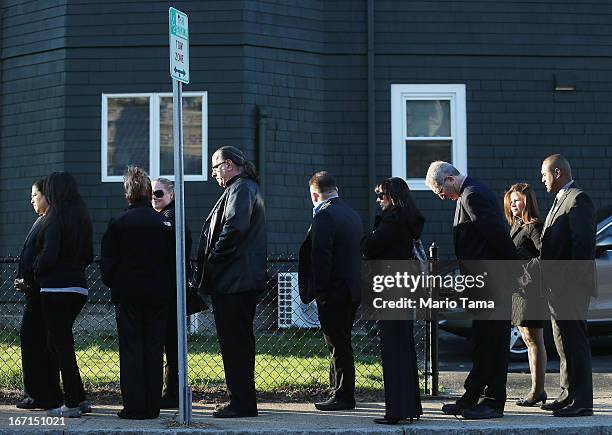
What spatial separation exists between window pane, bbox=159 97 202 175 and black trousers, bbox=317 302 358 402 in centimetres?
644

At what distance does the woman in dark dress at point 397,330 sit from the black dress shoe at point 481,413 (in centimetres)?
39

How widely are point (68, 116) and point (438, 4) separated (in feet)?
17.7

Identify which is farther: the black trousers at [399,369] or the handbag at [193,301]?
the handbag at [193,301]

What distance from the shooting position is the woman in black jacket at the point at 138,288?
7355mm

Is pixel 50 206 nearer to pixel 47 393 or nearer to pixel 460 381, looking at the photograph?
pixel 47 393

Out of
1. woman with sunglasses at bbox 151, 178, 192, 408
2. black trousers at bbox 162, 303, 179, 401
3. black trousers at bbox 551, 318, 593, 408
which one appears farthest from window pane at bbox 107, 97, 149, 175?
black trousers at bbox 551, 318, 593, 408

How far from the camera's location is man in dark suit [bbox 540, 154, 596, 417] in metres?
7.36

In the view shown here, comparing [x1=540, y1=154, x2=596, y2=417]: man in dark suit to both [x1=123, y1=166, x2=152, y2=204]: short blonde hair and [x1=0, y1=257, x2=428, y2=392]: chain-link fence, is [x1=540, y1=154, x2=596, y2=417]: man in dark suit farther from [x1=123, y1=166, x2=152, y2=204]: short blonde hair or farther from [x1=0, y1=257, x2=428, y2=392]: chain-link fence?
[x1=123, y1=166, x2=152, y2=204]: short blonde hair

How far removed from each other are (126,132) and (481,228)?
26.1ft

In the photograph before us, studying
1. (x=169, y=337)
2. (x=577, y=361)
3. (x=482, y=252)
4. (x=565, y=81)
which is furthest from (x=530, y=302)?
(x=565, y=81)

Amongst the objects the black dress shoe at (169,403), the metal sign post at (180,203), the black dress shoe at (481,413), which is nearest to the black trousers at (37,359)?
the black dress shoe at (169,403)

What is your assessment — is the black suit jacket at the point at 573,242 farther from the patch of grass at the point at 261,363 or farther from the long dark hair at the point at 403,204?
the patch of grass at the point at 261,363

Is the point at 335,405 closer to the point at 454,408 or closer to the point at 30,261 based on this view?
the point at 454,408

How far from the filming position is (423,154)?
14789mm
